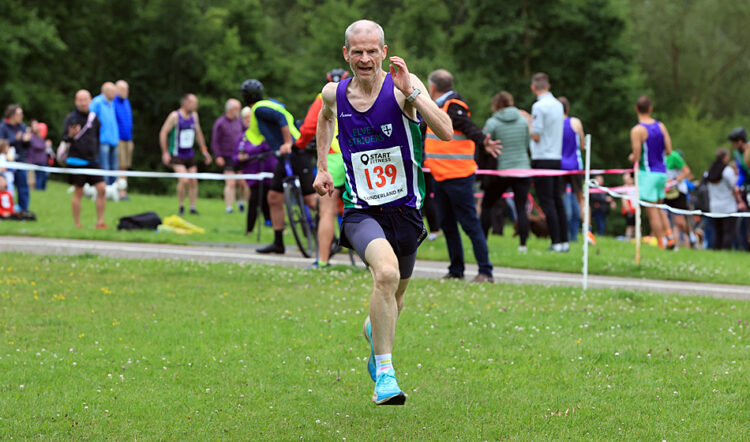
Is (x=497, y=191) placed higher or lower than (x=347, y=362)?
higher

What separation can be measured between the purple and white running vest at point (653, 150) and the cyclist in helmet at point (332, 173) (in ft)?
17.4

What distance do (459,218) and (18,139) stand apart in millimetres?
11942

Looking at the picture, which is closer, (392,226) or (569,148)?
(392,226)

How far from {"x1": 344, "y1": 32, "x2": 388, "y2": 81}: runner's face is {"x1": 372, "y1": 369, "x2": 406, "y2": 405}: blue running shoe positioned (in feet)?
5.74

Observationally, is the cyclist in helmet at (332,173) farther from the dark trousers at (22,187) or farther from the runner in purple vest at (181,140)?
the dark trousers at (22,187)

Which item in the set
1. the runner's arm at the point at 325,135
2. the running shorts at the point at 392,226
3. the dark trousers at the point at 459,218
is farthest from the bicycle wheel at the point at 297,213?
the running shorts at the point at 392,226

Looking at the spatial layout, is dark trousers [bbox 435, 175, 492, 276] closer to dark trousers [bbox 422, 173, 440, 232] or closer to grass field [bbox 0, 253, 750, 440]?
grass field [bbox 0, 253, 750, 440]

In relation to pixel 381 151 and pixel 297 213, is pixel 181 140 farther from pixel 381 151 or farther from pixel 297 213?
pixel 381 151

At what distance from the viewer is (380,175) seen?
18.9 feet

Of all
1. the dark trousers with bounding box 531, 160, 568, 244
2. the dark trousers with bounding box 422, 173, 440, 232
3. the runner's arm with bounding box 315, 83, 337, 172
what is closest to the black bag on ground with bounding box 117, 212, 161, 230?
the dark trousers with bounding box 422, 173, 440, 232

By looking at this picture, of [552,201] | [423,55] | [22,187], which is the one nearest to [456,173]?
[552,201]

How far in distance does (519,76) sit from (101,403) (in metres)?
39.0

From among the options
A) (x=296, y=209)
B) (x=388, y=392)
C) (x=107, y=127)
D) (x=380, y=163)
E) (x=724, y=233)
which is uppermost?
(x=107, y=127)

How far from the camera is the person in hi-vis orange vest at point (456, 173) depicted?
34.7 feet
